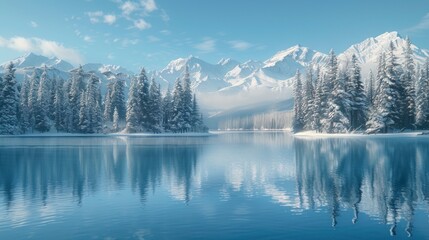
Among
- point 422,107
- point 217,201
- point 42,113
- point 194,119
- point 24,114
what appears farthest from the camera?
point 194,119

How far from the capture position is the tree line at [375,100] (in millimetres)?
86500

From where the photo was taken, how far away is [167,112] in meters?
125

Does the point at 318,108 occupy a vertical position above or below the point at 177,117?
above

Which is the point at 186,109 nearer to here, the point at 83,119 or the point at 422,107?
the point at 83,119

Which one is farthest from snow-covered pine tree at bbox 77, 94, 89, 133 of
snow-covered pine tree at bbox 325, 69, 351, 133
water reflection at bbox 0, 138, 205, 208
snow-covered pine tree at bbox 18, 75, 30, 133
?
snow-covered pine tree at bbox 325, 69, 351, 133

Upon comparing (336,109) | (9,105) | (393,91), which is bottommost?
(336,109)

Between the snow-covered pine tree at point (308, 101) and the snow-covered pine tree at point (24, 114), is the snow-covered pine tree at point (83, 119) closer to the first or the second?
the snow-covered pine tree at point (24, 114)

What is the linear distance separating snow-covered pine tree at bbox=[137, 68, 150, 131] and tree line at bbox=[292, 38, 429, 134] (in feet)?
165

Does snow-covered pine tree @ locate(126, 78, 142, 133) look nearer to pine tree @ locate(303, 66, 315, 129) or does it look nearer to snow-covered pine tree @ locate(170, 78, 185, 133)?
snow-covered pine tree @ locate(170, 78, 185, 133)

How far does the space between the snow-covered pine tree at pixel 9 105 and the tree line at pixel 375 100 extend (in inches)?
3354

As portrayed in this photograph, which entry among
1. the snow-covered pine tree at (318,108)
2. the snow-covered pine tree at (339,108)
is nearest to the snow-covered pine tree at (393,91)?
the snow-covered pine tree at (339,108)

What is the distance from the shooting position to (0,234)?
16.1 metres

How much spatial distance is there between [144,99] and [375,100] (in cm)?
6690

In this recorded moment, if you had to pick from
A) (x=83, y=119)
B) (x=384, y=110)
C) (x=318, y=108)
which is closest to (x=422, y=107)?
(x=384, y=110)
